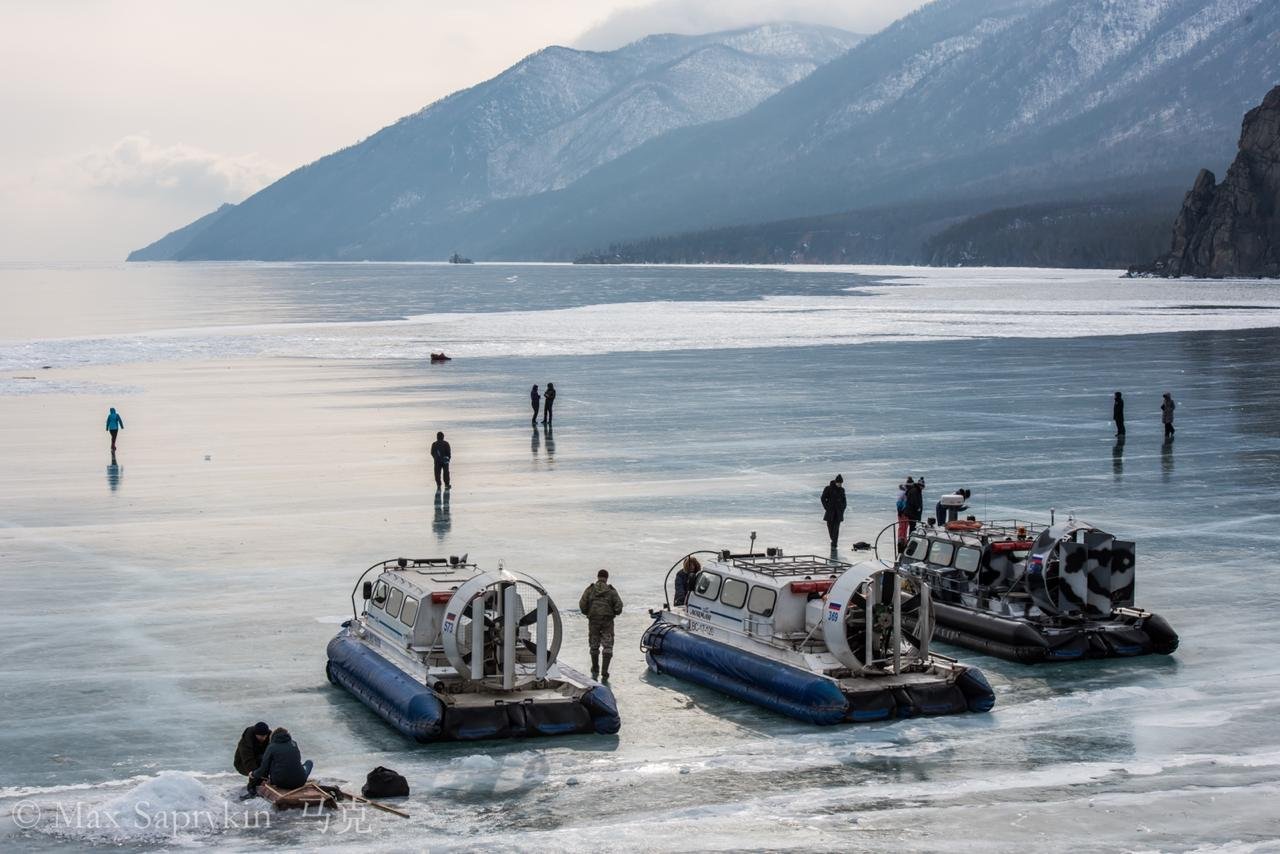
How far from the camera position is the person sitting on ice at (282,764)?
61.0 feet

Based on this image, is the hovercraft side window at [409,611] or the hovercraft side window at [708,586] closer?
the hovercraft side window at [409,611]

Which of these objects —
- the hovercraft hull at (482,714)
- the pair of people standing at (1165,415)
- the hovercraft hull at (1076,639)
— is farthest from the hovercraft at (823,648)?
the pair of people standing at (1165,415)

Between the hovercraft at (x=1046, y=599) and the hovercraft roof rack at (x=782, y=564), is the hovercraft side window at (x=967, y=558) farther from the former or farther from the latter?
the hovercraft roof rack at (x=782, y=564)

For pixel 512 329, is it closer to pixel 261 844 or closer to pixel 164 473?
pixel 164 473

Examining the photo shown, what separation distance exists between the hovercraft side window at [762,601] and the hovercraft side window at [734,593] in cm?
16

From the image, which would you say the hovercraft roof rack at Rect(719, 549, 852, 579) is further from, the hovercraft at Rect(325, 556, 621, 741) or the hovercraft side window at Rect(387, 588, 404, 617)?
the hovercraft side window at Rect(387, 588, 404, 617)

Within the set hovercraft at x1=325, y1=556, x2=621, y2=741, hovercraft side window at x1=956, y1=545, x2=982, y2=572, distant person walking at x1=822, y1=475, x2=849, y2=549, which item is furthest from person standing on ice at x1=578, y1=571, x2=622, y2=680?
distant person walking at x1=822, y1=475, x2=849, y2=549

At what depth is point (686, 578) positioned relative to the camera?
25.8m

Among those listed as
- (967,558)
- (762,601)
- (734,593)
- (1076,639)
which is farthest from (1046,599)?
(734,593)

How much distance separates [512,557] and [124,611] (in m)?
7.30

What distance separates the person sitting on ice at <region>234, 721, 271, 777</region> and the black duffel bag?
4.55ft

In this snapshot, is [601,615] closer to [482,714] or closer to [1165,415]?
[482,714]

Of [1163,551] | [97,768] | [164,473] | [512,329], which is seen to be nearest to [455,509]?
[164,473]

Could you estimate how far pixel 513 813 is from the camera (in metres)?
18.5
